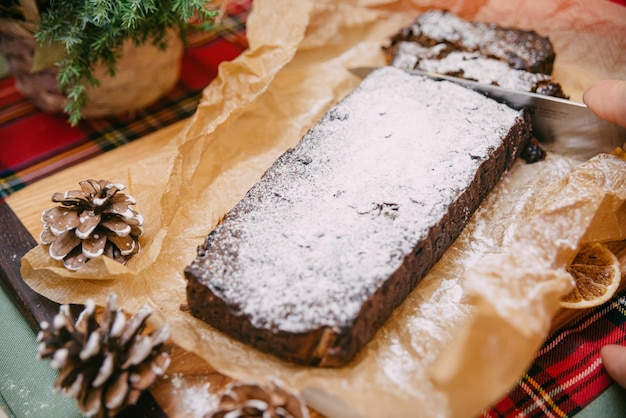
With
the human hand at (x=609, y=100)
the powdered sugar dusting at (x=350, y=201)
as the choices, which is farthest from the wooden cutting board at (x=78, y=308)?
the human hand at (x=609, y=100)

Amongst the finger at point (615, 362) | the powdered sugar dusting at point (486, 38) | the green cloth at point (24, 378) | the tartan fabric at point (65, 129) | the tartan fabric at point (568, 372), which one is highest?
the powdered sugar dusting at point (486, 38)

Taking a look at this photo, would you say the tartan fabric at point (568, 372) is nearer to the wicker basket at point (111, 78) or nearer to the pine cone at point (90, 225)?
the pine cone at point (90, 225)

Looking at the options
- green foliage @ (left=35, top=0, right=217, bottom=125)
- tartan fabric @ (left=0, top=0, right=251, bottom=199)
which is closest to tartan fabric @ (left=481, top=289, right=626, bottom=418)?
green foliage @ (left=35, top=0, right=217, bottom=125)

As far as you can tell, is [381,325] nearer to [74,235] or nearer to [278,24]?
[74,235]

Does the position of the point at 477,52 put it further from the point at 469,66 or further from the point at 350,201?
the point at 350,201

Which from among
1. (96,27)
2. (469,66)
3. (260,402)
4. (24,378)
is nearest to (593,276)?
(469,66)

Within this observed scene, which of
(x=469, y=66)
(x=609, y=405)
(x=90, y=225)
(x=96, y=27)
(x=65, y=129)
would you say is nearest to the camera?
(x=609, y=405)

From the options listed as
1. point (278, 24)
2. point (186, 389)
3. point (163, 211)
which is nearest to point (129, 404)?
point (186, 389)
